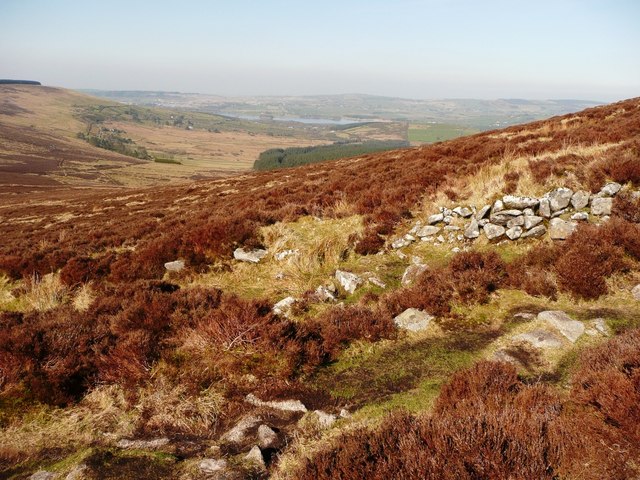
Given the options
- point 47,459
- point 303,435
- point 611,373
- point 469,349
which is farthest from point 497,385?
point 47,459

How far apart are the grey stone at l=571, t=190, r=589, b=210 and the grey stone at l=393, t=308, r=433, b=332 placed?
18.0 feet

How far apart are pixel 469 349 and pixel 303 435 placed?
3.31m

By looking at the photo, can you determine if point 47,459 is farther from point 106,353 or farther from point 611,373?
point 611,373

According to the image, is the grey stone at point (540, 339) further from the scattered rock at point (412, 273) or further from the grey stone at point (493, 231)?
the grey stone at point (493, 231)

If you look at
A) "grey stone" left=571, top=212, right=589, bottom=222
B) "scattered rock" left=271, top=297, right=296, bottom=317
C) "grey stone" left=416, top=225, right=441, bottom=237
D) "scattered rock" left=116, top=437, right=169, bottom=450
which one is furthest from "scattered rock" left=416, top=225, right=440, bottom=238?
"scattered rock" left=116, top=437, right=169, bottom=450

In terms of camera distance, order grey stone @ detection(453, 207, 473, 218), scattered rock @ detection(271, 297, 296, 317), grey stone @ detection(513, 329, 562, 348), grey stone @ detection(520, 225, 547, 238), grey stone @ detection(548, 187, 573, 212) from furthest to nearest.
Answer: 1. grey stone @ detection(453, 207, 473, 218)
2. grey stone @ detection(548, 187, 573, 212)
3. grey stone @ detection(520, 225, 547, 238)
4. scattered rock @ detection(271, 297, 296, 317)
5. grey stone @ detection(513, 329, 562, 348)

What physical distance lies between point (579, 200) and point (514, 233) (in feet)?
6.20

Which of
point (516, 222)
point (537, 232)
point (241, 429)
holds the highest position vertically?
point (516, 222)

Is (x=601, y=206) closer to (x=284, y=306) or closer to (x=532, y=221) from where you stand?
(x=532, y=221)

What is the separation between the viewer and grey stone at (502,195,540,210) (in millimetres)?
9922

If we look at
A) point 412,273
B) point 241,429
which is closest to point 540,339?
point 412,273

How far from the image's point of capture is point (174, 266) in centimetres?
1157

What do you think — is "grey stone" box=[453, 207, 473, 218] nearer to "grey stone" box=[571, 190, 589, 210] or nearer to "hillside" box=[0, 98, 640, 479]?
"hillside" box=[0, 98, 640, 479]

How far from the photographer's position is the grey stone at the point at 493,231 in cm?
984
